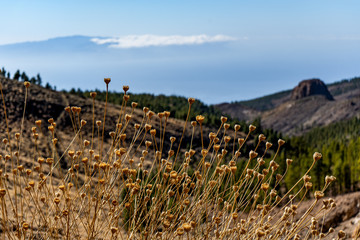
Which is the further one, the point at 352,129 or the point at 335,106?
the point at 335,106

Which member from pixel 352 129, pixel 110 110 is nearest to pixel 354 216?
pixel 110 110

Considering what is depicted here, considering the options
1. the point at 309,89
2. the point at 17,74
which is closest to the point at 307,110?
the point at 309,89

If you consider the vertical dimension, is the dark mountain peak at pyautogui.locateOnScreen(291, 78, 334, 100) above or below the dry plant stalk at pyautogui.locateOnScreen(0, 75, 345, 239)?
above

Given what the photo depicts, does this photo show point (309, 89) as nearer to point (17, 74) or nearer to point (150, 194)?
point (17, 74)

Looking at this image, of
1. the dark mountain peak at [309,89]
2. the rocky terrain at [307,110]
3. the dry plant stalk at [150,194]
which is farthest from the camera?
the dark mountain peak at [309,89]

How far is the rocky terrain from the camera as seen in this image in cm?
7375

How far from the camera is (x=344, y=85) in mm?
130750

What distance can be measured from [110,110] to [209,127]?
9257mm

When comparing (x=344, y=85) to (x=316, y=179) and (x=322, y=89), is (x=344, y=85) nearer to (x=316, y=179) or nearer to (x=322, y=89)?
(x=322, y=89)

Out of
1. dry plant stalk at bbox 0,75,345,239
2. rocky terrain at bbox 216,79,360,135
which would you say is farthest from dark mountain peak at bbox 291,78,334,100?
dry plant stalk at bbox 0,75,345,239

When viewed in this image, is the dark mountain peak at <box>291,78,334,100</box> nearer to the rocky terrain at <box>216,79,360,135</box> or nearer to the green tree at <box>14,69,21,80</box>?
the rocky terrain at <box>216,79,360,135</box>

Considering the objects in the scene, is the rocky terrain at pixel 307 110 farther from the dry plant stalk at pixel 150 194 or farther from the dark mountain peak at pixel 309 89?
the dry plant stalk at pixel 150 194

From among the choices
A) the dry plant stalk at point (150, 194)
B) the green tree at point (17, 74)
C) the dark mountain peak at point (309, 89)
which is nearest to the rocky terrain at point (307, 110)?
the dark mountain peak at point (309, 89)

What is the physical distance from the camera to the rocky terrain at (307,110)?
242ft
